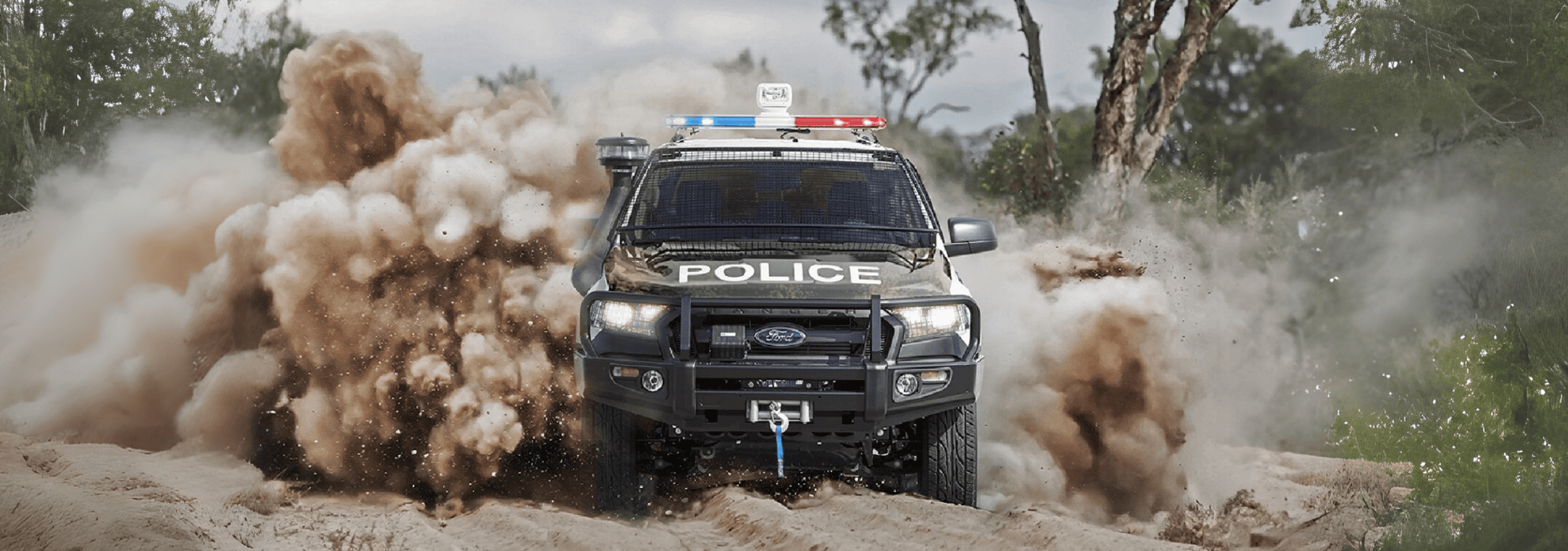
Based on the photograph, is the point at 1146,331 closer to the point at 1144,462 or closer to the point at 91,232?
the point at 1144,462

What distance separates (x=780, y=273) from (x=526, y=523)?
187 cm

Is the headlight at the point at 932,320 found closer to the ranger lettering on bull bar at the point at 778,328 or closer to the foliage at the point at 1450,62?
the ranger lettering on bull bar at the point at 778,328

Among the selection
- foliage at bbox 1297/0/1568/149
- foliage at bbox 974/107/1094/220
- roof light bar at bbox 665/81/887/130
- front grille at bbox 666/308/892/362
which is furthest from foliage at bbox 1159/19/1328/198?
front grille at bbox 666/308/892/362

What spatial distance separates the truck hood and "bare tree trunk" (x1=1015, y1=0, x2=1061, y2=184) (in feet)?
39.9

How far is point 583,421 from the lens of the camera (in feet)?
23.2

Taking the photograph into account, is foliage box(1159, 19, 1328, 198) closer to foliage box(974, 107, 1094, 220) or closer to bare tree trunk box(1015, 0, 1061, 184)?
foliage box(974, 107, 1094, 220)

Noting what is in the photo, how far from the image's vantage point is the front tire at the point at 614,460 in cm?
692

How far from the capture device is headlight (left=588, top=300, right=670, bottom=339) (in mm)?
6555

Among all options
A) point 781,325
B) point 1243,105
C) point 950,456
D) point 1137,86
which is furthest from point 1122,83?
point 1243,105

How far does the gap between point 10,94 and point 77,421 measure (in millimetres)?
13940

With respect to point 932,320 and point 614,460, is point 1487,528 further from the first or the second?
point 614,460

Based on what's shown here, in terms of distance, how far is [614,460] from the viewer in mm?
6984

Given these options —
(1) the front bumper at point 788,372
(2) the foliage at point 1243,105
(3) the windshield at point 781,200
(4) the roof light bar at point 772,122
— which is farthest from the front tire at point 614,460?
(2) the foliage at point 1243,105

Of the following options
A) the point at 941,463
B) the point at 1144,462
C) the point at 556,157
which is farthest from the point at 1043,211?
the point at 941,463
